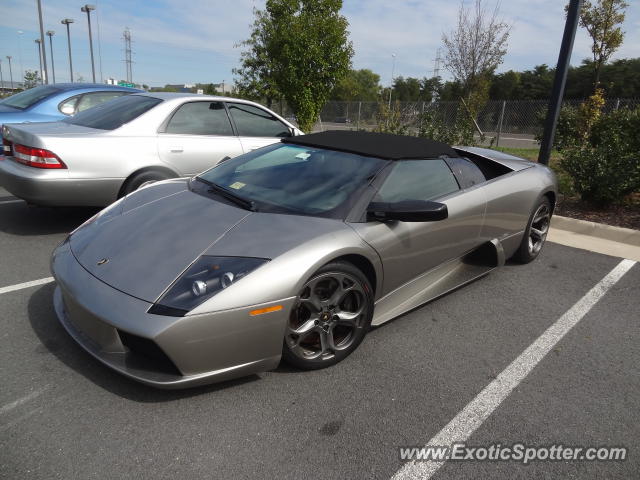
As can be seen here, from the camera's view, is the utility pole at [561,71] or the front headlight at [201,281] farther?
the utility pole at [561,71]

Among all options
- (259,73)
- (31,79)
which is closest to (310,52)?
(259,73)

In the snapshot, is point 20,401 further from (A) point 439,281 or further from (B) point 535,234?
(B) point 535,234

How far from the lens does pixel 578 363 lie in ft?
9.33

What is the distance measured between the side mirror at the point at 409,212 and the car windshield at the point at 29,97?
596 centimetres

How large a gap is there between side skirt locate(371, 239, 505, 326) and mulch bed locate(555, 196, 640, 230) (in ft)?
9.86

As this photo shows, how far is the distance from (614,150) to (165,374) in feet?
20.7

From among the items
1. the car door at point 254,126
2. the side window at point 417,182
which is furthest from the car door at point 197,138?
the side window at point 417,182

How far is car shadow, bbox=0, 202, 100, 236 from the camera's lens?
461 cm

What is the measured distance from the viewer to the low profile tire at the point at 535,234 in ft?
14.3

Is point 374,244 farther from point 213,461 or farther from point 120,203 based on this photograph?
point 120,203

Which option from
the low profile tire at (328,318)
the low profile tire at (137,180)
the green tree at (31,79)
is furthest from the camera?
the green tree at (31,79)

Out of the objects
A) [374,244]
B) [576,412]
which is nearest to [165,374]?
[374,244]

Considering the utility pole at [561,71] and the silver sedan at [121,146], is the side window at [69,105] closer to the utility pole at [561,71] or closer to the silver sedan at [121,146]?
the silver sedan at [121,146]

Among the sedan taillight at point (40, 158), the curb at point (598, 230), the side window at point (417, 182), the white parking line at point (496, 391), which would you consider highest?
the side window at point (417, 182)
